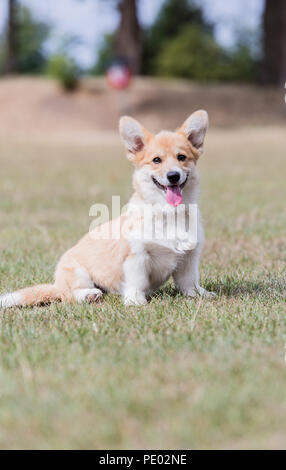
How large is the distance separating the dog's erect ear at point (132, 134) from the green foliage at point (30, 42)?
35.6 meters

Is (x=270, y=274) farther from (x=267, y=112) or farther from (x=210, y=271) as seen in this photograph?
(x=267, y=112)

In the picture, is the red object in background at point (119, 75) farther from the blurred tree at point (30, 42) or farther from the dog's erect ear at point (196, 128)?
the dog's erect ear at point (196, 128)

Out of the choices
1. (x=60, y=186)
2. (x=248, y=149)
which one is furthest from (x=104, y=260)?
(x=248, y=149)

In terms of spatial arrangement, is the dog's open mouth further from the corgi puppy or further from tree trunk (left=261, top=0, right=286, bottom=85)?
tree trunk (left=261, top=0, right=286, bottom=85)

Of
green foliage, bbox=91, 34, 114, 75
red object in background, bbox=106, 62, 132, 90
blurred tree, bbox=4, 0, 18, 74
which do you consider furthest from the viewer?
green foliage, bbox=91, 34, 114, 75

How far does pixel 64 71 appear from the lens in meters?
23.1

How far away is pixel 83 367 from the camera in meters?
2.73

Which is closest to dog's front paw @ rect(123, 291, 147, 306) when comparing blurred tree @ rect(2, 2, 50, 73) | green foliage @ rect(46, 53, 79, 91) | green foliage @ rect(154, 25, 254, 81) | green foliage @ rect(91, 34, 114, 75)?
green foliage @ rect(46, 53, 79, 91)

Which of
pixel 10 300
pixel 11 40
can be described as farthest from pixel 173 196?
pixel 11 40

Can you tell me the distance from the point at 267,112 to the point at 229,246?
18397 mm

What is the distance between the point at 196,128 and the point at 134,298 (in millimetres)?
1155

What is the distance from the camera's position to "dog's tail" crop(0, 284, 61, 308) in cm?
389

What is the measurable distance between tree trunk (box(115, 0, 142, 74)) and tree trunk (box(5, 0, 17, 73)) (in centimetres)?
602

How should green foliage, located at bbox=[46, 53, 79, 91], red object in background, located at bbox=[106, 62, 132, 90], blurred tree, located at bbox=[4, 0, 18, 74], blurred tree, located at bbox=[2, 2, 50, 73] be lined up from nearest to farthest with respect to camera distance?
red object in background, located at bbox=[106, 62, 132, 90], green foliage, located at bbox=[46, 53, 79, 91], blurred tree, located at bbox=[4, 0, 18, 74], blurred tree, located at bbox=[2, 2, 50, 73]
